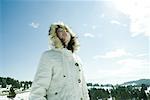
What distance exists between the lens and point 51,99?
4324 mm

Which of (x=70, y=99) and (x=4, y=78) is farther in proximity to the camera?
(x=4, y=78)

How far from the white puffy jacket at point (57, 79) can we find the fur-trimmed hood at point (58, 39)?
104mm

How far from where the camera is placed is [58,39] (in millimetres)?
4652

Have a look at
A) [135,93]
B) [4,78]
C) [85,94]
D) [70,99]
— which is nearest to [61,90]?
[70,99]

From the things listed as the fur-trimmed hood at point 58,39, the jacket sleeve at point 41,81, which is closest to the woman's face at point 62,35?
the fur-trimmed hood at point 58,39

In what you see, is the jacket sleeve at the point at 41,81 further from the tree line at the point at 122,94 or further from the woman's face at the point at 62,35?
the tree line at the point at 122,94

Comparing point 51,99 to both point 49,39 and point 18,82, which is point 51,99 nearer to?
point 49,39

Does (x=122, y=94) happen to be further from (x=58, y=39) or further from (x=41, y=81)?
(x=41, y=81)

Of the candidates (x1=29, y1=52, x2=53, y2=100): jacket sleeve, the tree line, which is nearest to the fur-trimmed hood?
(x1=29, y1=52, x2=53, y2=100): jacket sleeve

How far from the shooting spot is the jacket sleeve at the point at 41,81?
A: 165 inches

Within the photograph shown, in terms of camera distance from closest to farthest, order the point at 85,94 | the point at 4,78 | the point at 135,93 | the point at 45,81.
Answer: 1. the point at 45,81
2. the point at 85,94
3. the point at 135,93
4. the point at 4,78

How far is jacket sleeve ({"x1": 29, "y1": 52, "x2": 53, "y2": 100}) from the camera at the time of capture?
419 centimetres

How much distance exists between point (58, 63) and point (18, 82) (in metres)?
138

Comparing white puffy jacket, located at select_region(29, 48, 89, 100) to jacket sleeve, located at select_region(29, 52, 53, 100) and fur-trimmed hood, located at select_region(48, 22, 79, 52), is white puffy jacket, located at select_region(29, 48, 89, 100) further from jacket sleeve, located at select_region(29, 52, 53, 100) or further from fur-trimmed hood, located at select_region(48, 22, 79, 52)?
fur-trimmed hood, located at select_region(48, 22, 79, 52)
